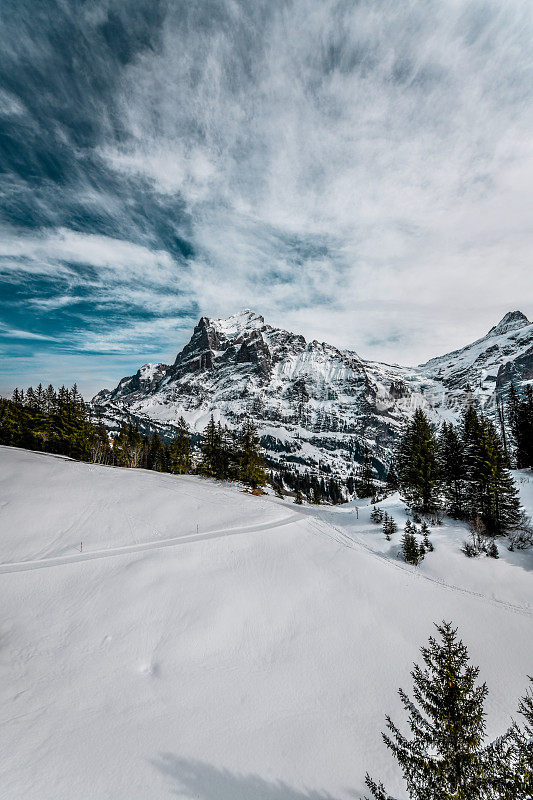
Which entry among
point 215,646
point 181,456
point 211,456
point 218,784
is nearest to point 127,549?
point 215,646

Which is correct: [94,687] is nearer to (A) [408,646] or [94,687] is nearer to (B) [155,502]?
(A) [408,646]

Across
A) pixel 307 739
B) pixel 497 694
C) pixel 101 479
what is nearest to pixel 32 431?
pixel 101 479

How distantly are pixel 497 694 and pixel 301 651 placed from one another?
742 centimetres

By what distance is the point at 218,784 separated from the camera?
7.88 meters

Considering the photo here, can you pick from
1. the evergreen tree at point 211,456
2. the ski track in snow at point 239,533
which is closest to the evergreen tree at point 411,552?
the ski track in snow at point 239,533

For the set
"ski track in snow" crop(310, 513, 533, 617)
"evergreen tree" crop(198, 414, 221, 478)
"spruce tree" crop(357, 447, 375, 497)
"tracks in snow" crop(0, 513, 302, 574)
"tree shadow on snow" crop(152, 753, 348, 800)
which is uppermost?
"evergreen tree" crop(198, 414, 221, 478)

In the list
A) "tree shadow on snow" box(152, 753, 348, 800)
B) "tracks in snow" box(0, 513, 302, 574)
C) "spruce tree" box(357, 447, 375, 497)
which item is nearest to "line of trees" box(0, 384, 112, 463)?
"tracks in snow" box(0, 513, 302, 574)

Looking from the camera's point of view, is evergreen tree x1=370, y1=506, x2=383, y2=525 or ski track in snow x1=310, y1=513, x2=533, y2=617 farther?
evergreen tree x1=370, y1=506, x2=383, y2=525

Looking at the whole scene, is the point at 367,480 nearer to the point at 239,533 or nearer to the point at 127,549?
the point at 239,533

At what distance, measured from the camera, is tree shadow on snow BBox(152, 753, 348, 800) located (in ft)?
25.1

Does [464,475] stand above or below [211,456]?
below

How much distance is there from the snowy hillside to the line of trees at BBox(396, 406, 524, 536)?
17.7 feet

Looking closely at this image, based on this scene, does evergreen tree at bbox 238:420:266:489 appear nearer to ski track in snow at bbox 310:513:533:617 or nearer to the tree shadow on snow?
ski track in snow at bbox 310:513:533:617

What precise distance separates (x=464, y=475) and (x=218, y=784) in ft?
102
